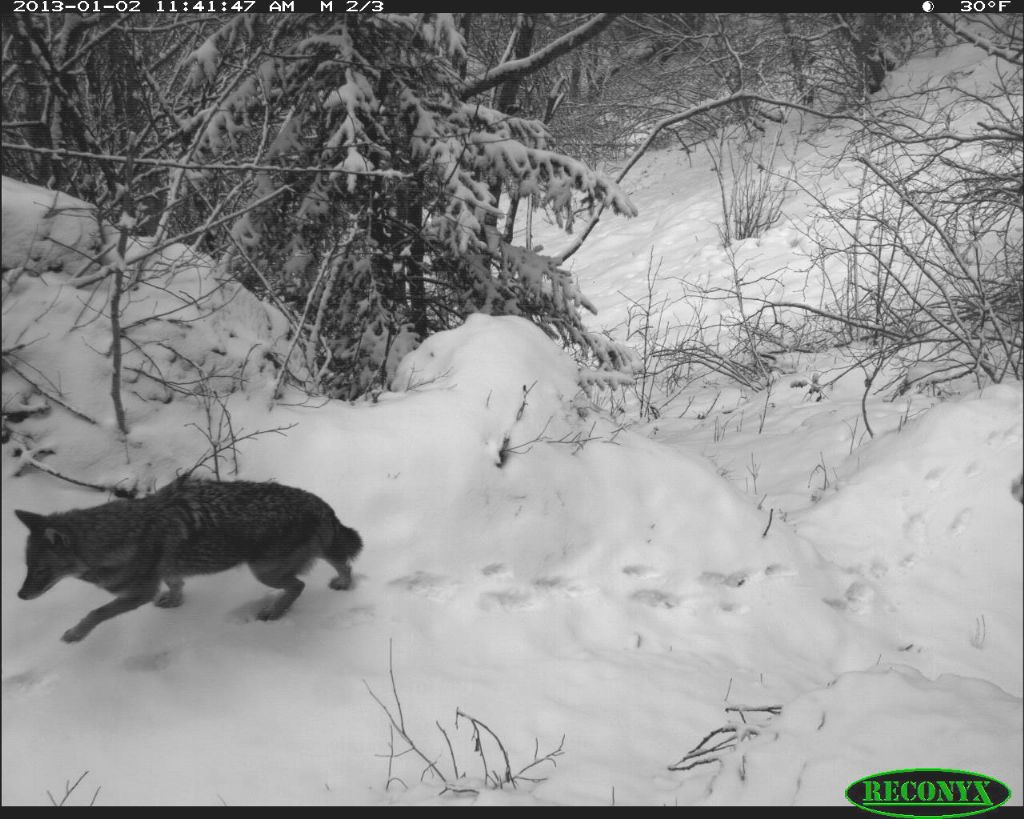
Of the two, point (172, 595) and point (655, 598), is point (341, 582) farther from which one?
point (655, 598)

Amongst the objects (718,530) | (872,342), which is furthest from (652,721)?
(872,342)

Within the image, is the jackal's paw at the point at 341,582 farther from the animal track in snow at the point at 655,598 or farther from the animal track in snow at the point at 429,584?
the animal track in snow at the point at 655,598

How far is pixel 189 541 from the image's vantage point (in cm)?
263

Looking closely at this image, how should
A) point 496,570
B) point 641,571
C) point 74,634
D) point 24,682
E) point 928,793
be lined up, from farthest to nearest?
1. point 641,571
2. point 496,570
3. point 74,634
4. point 24,682
5. point 928,793

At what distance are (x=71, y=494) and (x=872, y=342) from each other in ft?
20.5

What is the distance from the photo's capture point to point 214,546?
2.68 meters

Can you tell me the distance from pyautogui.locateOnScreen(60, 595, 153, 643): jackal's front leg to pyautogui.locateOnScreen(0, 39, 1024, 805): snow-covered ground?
0.04 meters

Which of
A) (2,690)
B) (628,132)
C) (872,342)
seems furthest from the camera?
(628,132)

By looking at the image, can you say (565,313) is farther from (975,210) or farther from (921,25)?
(921,25)

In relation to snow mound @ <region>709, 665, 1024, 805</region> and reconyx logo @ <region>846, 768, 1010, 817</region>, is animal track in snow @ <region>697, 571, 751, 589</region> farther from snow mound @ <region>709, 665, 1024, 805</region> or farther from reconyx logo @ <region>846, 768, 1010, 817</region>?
reconyx logo @ <region>846, 768, 1010, 817</region>

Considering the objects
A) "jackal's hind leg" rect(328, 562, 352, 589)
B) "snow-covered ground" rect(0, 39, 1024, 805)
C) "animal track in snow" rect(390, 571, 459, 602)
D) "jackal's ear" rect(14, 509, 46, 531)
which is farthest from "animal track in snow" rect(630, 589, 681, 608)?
"jackal's ear" rect(14, 509, 46, 531)

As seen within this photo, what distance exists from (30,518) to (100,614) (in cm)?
46

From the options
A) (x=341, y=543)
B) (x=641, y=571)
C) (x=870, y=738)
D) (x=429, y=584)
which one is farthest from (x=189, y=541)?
(x=870, y=738)

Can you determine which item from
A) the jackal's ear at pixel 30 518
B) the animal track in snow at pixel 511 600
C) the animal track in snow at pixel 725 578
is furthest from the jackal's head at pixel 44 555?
the animal track in snow at pixel 725 578
